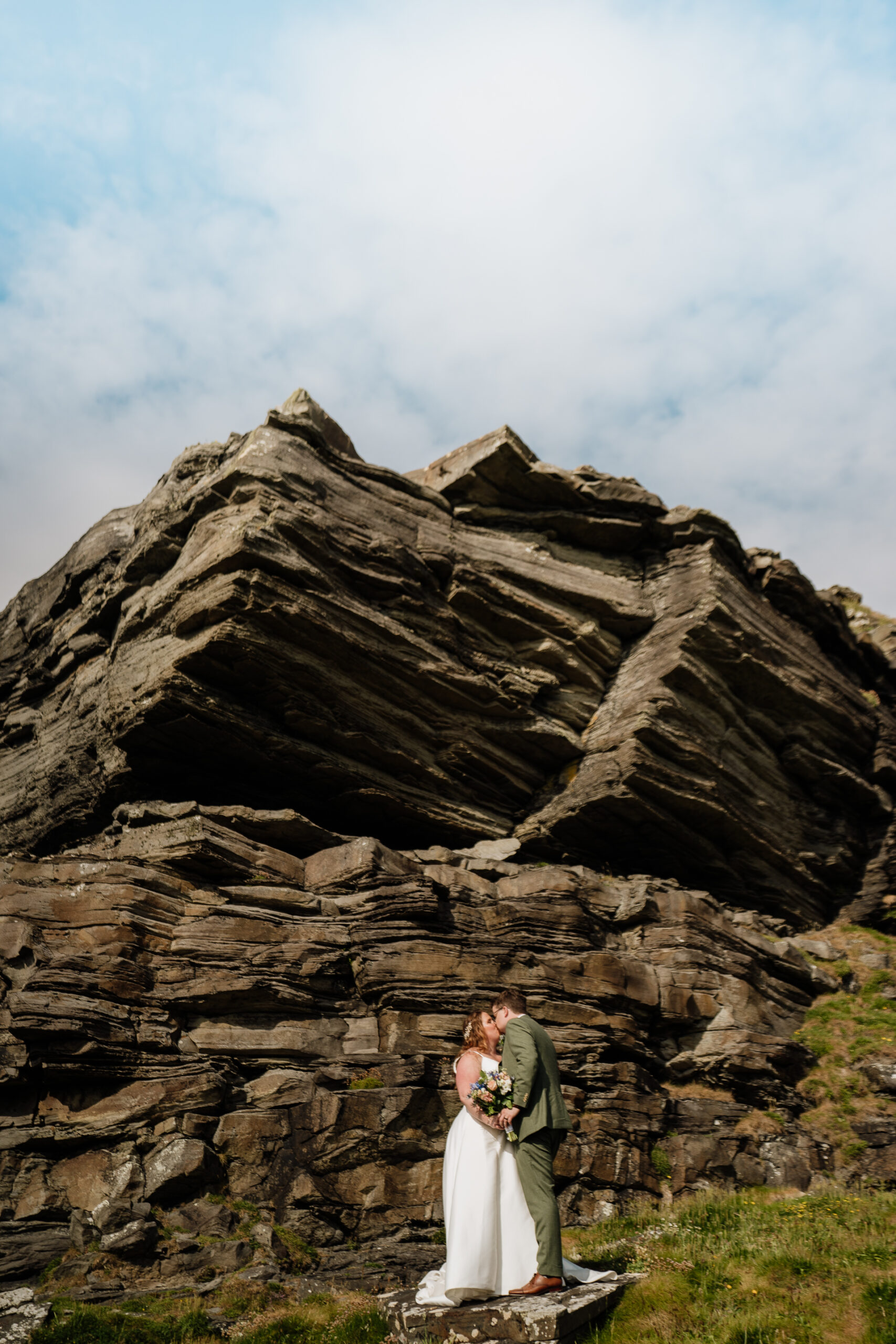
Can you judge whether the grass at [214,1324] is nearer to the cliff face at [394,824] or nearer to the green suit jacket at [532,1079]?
the cliff face at [394,824]

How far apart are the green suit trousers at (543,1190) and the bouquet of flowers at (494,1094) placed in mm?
187

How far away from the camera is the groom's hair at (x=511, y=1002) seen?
9.18 meters

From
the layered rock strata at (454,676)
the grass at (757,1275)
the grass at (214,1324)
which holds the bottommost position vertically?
the grass at (214,1324)

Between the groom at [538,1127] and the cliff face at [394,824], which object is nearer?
the groom at [538,1127]

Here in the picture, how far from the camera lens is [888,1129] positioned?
629 inches

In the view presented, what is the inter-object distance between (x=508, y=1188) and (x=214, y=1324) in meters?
3.65

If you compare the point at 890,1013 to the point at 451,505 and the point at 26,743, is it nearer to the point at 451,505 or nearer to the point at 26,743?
the point at 451,505

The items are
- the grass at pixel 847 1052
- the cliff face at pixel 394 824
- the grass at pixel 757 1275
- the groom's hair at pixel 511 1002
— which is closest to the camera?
the grass at pixel 757 1275

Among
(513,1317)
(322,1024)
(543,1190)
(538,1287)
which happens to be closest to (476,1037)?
(543,1190)

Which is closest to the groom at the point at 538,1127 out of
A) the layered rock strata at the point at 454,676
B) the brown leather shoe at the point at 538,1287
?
the brown leather shoe at the point at 538,1287

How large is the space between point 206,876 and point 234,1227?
6751 mm

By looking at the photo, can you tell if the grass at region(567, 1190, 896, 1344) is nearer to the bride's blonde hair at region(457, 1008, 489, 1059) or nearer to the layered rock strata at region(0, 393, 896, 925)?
the bride's blonde hair at region(457, 1008, 489, 1059)

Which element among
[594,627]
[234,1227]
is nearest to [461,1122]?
[234,1227]

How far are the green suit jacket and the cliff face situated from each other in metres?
5.43
